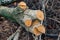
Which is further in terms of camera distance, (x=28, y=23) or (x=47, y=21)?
(x=47, y=21)

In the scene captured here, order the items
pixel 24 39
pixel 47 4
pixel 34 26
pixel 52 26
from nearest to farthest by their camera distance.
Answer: pixel 34 26
pixel 24 39
pixel 52 26
pixel 47 4

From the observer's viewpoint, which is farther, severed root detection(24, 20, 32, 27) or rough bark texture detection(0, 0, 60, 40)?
rough bark texture detection(0, 0, 60, 40)

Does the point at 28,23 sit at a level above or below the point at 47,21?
above

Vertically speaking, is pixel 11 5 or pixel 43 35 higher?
pixel 11 5

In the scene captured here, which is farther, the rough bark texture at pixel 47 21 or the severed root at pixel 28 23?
the rough bark texture at pixel 47 21

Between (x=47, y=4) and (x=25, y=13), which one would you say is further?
(x=47, y=4)

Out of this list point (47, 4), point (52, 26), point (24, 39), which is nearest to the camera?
point (24, 39)

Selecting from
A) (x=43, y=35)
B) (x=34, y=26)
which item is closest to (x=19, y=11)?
(x=34, y=26)

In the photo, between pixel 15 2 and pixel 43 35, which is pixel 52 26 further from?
pixel 15 2

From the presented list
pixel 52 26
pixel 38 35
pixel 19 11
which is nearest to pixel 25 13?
pixel 19 11

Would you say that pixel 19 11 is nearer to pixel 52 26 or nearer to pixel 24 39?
pixel 24 39
